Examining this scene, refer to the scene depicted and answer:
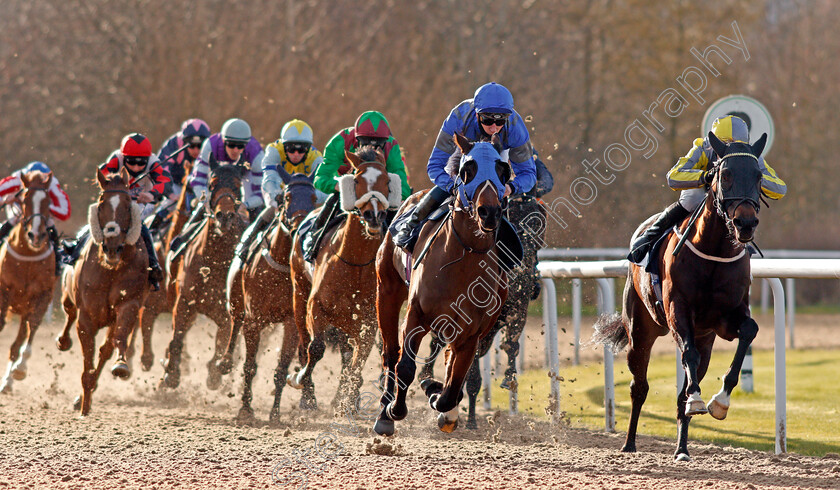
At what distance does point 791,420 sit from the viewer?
7.47 metres

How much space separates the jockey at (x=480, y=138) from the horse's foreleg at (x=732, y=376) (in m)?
1.34

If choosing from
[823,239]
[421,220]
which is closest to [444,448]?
[421,220]

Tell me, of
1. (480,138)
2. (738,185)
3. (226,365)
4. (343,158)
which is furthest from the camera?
(226,365)

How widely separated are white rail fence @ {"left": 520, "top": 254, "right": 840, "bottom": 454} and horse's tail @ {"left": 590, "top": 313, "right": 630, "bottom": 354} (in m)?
0.38

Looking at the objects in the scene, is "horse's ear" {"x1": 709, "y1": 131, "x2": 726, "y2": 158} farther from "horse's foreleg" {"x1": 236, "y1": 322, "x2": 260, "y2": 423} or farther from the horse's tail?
"horse's foreleg" {"x1": 236, "y1": 322, "x2": 260, "y2": 423}

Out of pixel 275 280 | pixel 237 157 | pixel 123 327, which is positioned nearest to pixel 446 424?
pixel 275 280

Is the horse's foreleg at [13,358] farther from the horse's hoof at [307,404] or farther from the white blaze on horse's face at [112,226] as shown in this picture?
the horse's hoof at [307,404]

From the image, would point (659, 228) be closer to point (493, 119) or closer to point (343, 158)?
point (493, 119)

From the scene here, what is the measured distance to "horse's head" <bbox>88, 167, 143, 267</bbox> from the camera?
7449 mm

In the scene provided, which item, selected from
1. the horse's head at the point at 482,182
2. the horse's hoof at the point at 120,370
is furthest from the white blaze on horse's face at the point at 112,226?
the horse's head at the point at 482,182

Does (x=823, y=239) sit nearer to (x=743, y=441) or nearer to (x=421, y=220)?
(x=743, y=441)

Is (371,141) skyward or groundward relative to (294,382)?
skyward

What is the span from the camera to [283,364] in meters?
7.37

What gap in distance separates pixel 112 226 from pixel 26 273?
93.7 inches
